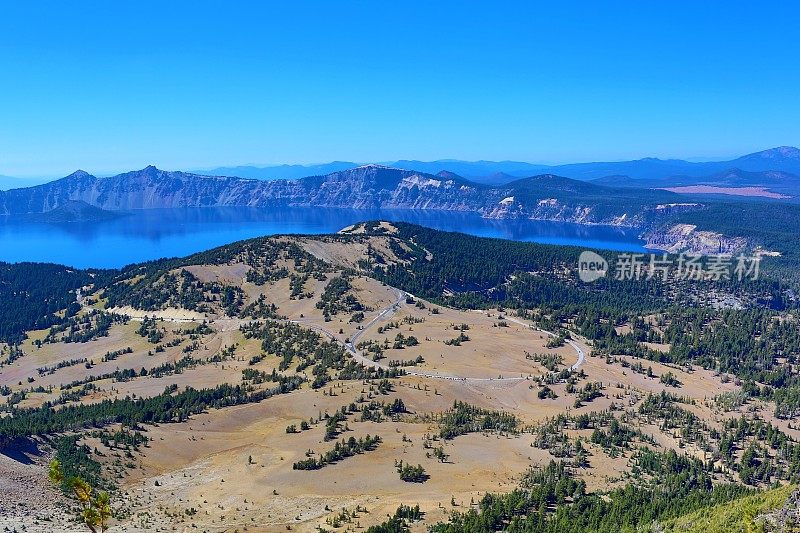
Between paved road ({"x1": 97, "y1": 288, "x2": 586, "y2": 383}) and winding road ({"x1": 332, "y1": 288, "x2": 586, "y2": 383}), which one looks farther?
paved road ({"x1": 97, "y1": 288, "x2": 586, "y2": 383})

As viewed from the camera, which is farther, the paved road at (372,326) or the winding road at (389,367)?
the paved road at (372,326)

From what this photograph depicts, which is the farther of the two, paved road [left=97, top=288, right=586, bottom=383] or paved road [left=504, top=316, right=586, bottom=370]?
paved road [left=504, top=316, right=586, bottom=370]

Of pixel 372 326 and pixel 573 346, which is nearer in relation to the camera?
pixel 573 346

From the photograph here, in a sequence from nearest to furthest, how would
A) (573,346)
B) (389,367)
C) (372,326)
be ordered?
(389,367) → (573,346) → (372,326)

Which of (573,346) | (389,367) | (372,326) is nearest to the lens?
(389,367)

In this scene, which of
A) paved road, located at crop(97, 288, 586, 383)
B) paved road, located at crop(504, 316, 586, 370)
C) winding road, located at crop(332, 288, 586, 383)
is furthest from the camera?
paved road, located at crop(504, 316, 586, 370)

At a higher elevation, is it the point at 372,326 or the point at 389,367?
the point at 372,326

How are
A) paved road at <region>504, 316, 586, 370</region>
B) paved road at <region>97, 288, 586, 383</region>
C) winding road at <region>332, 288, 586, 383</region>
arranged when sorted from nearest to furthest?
winding road at <region>332, 288, 586, 383</region> < paved road at <region>97, 288, 586, 383</region> < paved road at <region>504, 316, 586, 370</region>

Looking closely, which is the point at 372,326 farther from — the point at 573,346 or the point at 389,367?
the point at 573,346

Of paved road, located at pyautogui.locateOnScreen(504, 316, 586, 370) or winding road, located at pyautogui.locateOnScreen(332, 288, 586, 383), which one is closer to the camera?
winding road, located at pyautogui.locateOnScreen(332, 288, 586, 383)

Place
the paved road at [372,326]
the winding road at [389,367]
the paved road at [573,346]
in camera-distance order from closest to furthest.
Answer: the winding road at [389,367]
the paved road at [372,326]
the paved road at [573,346]

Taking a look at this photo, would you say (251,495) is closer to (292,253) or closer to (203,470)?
(203,470)

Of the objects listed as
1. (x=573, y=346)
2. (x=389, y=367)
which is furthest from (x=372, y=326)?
(x=573, y=346)

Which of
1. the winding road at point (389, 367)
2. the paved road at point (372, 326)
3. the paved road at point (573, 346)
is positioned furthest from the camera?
the paved road at point (573, 346)
